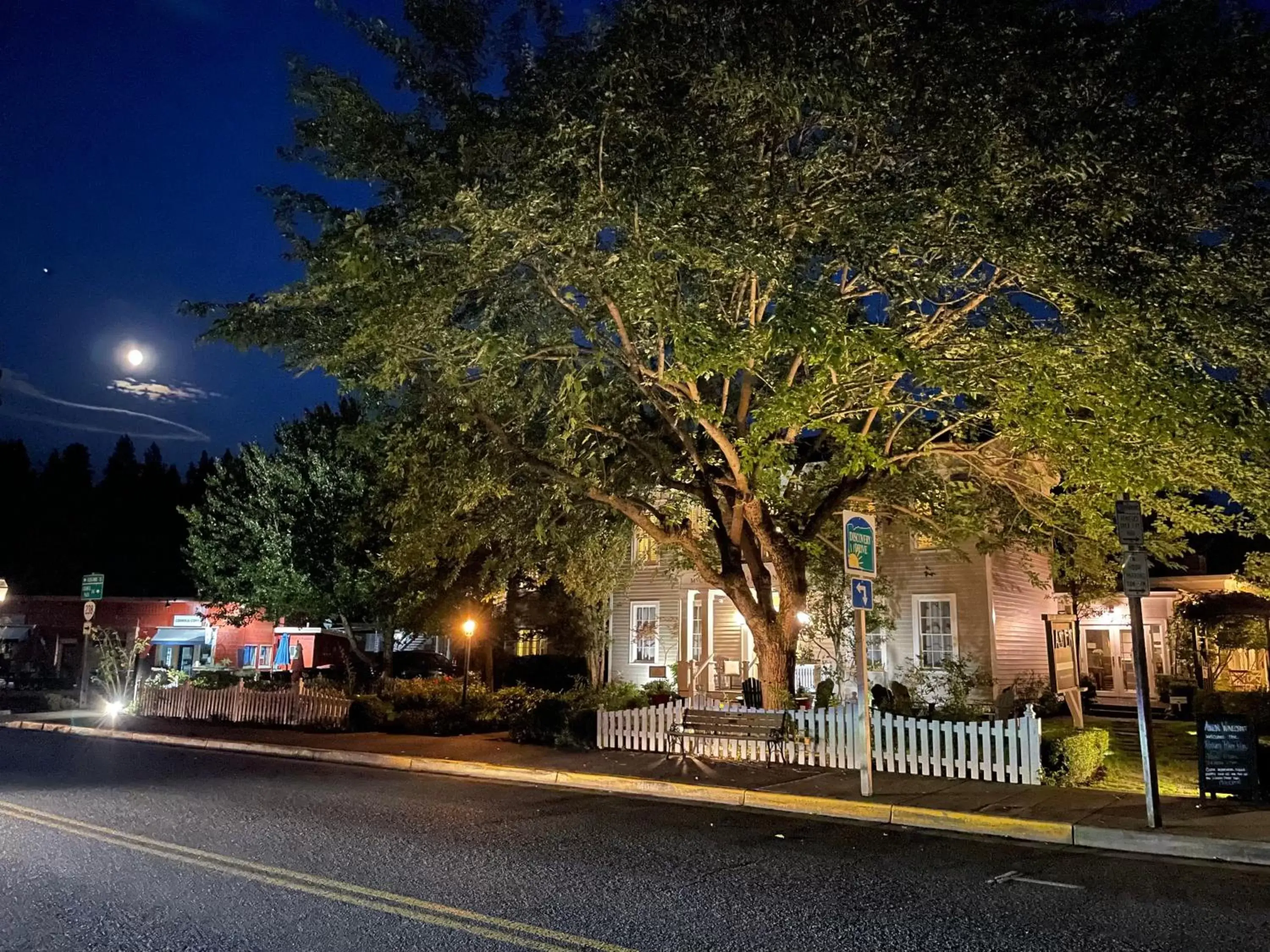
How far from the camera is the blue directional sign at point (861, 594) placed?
11.1m

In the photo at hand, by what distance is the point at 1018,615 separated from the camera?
2314 centimetres

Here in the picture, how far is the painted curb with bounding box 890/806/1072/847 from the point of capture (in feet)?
29.6

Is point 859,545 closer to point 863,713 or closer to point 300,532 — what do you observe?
point 863,713

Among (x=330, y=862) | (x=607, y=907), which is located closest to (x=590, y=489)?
(x=330, y=862)

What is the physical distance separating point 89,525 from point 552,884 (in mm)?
70408

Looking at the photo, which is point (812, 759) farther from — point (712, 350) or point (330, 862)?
point (330, 862)

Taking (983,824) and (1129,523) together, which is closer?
(1129,523)

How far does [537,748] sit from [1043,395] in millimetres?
9360

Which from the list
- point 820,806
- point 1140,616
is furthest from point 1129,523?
point 820,806

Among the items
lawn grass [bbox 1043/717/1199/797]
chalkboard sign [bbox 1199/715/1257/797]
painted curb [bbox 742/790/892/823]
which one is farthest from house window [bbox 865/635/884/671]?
chalkboard sign [bbox 1199/715/1257/797]

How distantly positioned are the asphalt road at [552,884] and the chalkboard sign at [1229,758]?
2.36 meters

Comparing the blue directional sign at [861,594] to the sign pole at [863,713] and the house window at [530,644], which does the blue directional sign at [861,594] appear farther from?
the house window at [530,644]

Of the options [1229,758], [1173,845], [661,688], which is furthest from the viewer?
[661,688]

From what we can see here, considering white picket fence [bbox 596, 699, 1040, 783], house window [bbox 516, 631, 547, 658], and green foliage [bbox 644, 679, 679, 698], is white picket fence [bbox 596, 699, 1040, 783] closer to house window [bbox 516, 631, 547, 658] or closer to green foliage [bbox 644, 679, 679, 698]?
green foliage [bbox 644, 679, 679, 698]
